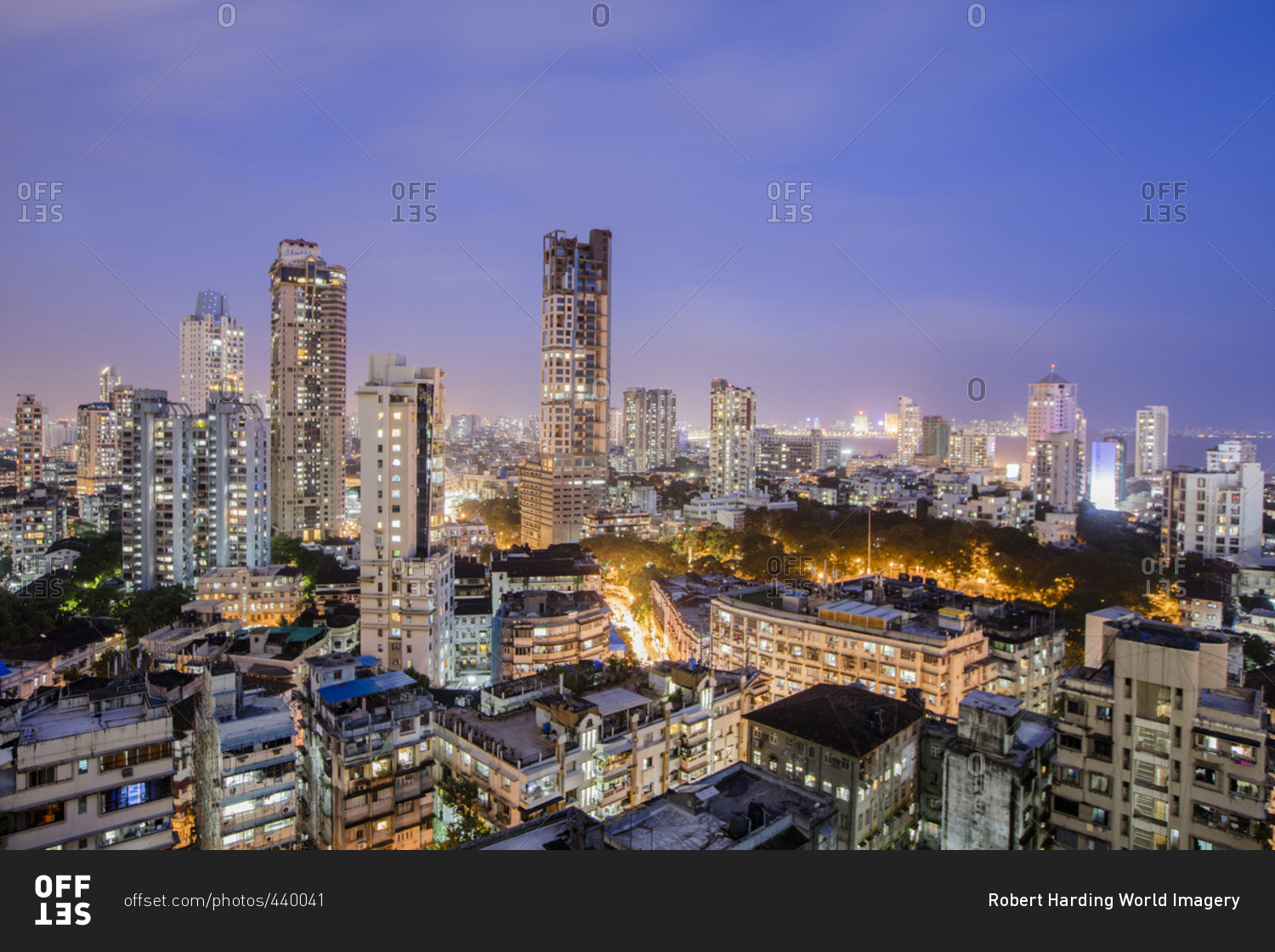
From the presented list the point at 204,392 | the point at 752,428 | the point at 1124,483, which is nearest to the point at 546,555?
the point at 752,428

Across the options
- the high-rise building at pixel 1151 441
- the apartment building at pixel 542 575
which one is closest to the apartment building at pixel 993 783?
the apartment building at pixel 542 575

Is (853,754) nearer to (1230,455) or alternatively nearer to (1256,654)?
(1256,654)

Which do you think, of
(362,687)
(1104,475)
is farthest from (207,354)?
(1104,475)

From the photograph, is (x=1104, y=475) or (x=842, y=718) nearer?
(x=842, y=718)

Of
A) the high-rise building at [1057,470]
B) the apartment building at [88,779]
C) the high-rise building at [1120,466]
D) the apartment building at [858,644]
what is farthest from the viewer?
the high-rise building at [1120,466]

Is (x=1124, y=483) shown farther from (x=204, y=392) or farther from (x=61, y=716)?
(x=204, y=392)

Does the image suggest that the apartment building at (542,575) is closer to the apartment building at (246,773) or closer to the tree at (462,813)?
the tree at (462,813)

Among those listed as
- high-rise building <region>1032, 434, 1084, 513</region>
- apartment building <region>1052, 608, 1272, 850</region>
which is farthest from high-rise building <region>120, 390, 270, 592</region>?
high-rise building <region>1032, 434, 1084, 513</region>

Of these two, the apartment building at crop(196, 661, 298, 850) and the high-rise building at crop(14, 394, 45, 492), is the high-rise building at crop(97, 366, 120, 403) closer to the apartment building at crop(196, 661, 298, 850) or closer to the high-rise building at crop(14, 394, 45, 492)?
the high-rise building at crop(14, 394, 45, 492)
